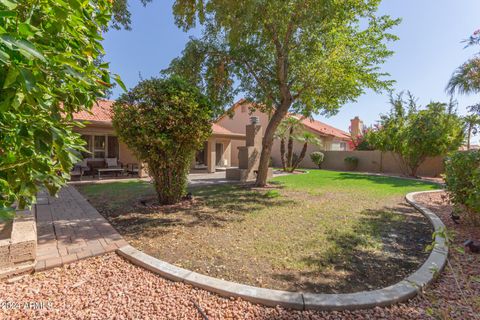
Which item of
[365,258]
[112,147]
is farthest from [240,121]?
[365,258]

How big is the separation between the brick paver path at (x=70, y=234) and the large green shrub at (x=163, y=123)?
74.3 inches

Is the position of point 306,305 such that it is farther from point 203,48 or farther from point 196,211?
point 203,48

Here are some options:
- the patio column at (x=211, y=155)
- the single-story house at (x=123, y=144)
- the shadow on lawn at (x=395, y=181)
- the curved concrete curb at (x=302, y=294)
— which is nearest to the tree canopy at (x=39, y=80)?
the curved concrete curb at (x=302, y=294)

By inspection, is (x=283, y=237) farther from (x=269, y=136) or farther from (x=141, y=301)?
(x=269, y=136)

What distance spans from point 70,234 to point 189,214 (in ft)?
8.23

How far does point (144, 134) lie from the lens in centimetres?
575

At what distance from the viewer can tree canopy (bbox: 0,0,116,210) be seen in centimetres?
110

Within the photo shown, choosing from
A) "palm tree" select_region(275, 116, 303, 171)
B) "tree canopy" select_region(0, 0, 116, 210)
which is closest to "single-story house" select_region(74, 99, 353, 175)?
"palm tree" select_region(275, 116, 303, 171)

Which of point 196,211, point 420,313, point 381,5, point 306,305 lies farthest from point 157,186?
point 381,5

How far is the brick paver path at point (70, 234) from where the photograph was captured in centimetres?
359

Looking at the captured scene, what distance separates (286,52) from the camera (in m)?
9.34

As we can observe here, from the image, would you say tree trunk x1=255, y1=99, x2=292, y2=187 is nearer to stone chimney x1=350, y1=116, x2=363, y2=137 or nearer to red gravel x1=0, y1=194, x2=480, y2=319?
red gravel x1=0, y1=194, x2=480, y2=319

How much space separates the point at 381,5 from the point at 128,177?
47.6 feet

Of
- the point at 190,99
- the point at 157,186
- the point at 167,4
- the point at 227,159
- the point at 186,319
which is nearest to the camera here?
the point at 186,319
